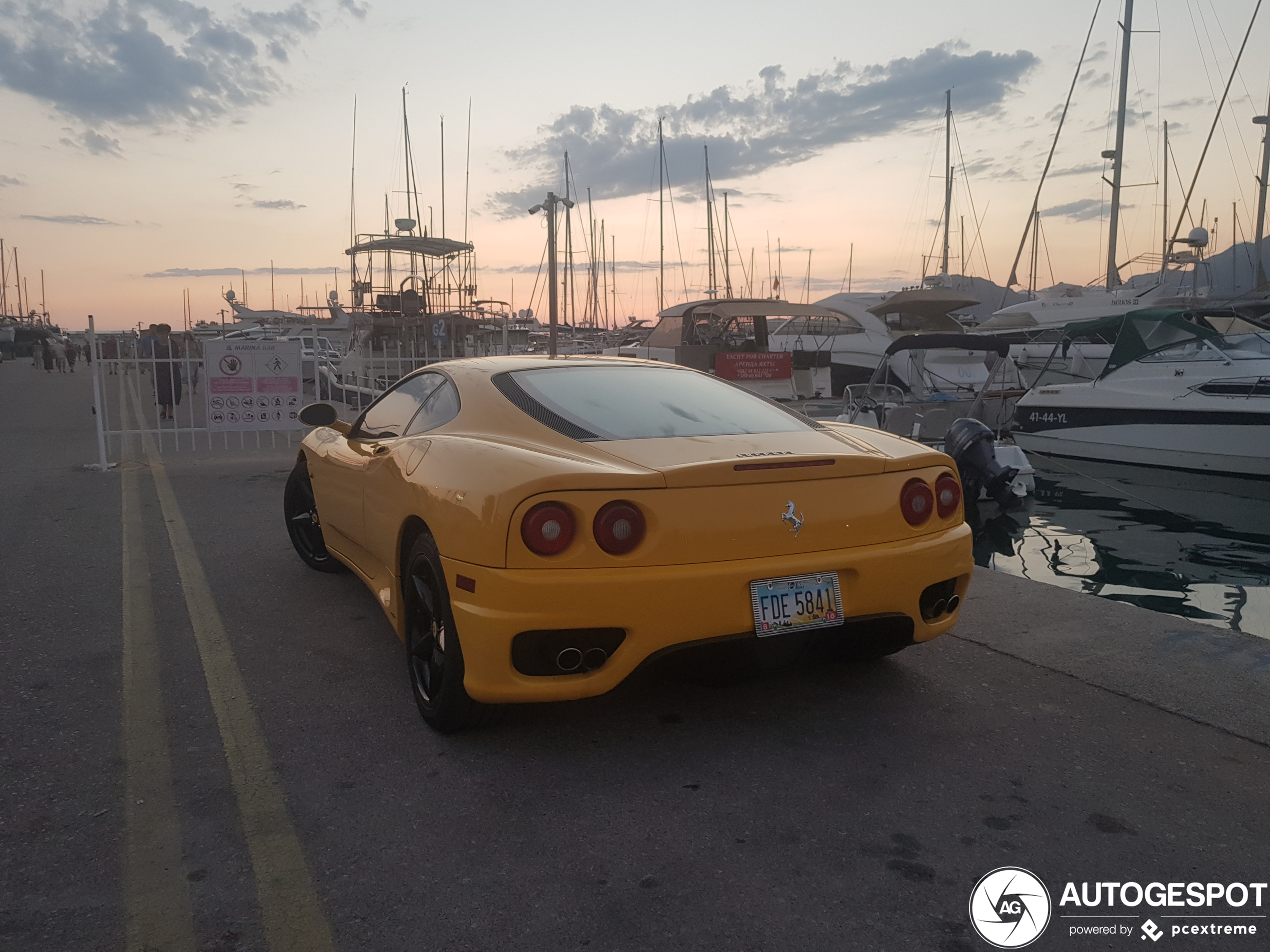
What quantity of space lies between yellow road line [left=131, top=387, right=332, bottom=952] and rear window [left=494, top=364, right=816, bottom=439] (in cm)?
153

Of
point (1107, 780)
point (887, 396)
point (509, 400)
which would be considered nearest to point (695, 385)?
point (509, 400)

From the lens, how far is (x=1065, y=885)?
2.39 meters

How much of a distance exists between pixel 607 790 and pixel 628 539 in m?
0.79

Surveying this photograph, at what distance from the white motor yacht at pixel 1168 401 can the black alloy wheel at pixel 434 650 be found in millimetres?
11065

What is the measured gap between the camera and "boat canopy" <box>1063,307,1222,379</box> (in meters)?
12.4

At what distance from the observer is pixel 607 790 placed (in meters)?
2.90

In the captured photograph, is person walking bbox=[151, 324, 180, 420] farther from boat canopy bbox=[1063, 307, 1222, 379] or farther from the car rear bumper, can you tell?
boat canopy bbox=[1063, 307, 1222, 379]

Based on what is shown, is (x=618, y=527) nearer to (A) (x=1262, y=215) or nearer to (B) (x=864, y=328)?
(B) (x=864, y=328)

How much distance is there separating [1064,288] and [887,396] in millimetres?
20692

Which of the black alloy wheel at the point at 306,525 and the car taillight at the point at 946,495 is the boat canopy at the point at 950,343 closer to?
the black alloy wheel at the point at 306,525

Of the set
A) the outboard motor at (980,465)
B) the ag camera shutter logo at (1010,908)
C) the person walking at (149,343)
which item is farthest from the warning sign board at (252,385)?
the ag camera shutter logo at (1010,908)

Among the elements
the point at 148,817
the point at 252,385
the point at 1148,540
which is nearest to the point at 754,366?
the point at 252,385

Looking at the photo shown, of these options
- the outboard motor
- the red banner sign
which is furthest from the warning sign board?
the red banner sign

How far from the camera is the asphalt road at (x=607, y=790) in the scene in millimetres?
2266
